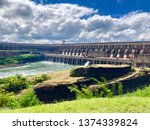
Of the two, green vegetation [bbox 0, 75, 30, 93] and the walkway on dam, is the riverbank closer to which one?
the walkway on dam

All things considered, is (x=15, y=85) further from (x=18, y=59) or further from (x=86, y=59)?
(x=18, y=59)

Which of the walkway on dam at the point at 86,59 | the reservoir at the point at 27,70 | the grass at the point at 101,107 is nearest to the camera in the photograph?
the grass at the point at 101,107

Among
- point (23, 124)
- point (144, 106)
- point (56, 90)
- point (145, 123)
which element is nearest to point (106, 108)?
point (144, 106)

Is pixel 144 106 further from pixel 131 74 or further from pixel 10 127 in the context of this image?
pixel 131 74

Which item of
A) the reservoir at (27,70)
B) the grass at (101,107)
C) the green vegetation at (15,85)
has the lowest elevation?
the reservoir at (27,70)

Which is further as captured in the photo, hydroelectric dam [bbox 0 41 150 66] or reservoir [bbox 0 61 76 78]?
hydroelectric dam [bbox 0 41 150 66]

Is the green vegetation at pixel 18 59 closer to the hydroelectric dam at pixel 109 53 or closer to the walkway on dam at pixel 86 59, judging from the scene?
the walkway on dam at pixel 86 59

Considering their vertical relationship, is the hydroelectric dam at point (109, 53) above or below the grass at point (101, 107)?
below

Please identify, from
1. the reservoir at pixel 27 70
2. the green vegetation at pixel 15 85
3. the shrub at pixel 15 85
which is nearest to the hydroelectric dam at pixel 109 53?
the reservoir at pixel 27 70

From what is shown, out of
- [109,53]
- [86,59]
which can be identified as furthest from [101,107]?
[109,53]

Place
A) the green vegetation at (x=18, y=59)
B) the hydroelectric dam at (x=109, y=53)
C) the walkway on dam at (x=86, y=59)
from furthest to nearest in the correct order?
1. the green vegetation at (x=18, y=59)
2. the walkway on dam at (x=86, y=59)
3. the hydroelectric dam at (x=109, y=53)

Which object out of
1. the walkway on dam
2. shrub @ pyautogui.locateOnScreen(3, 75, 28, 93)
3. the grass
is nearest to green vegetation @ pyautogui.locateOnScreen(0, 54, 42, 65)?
the walkway on dam
